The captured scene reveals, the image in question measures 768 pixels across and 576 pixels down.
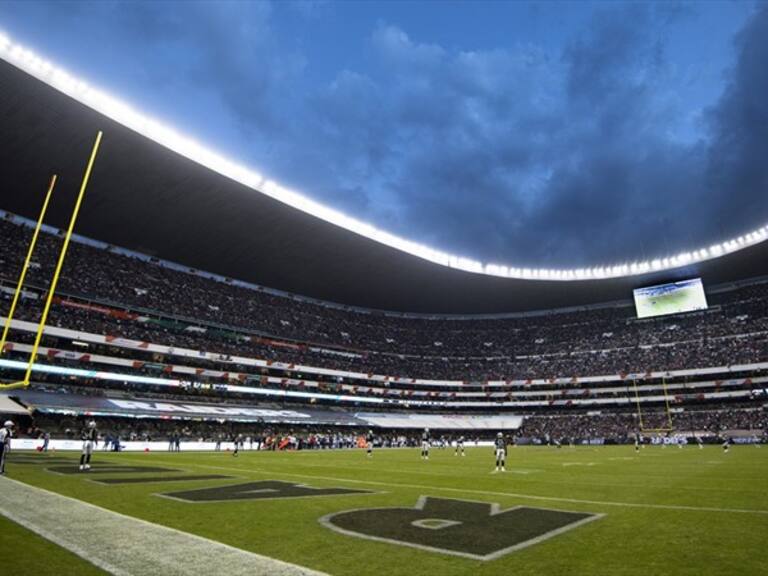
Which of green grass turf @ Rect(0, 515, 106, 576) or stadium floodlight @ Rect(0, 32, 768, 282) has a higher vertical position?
stadium floodlight @ Rect(0, 32, 768, 282)

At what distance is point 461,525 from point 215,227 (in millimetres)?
49148

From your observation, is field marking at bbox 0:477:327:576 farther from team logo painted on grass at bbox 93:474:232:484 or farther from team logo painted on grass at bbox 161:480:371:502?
team logo painted on grass at bbox 93:474:232:484

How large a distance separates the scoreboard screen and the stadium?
1.31 ft

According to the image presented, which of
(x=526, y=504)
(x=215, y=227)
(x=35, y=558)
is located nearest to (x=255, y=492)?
(x=526, y=504)

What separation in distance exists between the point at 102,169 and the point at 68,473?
32842 millimetres

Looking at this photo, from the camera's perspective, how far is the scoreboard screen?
220 ft

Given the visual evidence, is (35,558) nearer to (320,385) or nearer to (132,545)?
(132,545)

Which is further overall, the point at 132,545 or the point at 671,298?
the point at 671,298

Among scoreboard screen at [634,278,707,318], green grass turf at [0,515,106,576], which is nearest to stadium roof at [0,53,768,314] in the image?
scoreboard screen at [634,278,707,318]

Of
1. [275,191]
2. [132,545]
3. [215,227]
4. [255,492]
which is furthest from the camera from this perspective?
[215,227]

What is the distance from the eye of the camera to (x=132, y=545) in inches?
232

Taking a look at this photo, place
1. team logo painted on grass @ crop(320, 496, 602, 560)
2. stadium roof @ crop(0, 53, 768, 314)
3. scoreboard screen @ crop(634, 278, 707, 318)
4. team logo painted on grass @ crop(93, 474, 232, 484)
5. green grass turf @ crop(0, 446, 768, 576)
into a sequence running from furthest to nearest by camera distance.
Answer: scoreboard screen @ crop(634, 278, 707, 318)
stadium roof @ crop(0, 53, 768, 314)
team logo painted on grass @ crop(93, 474, 232, 484)
team logo painted on grass @ crop(320, 496, 602, 560)
green grass turf @ crop(0, 446, 768, 576)

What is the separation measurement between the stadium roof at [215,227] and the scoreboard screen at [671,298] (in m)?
1.38

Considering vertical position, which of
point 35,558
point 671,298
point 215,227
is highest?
point 215,227
